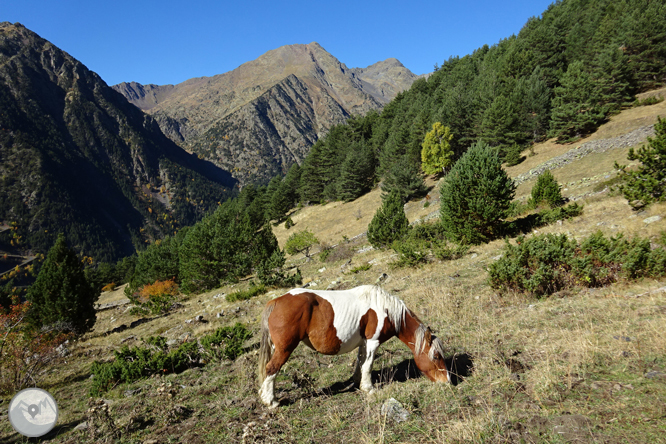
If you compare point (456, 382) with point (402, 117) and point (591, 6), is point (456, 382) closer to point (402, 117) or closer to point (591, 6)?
point (402, 117)

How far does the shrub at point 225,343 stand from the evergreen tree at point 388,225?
15871 millimetres

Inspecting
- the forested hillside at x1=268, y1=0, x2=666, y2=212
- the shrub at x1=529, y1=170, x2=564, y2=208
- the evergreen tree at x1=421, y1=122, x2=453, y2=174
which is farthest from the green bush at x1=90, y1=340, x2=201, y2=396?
the evergreen tree at x1=421, y1=122, x2=453, y2=174

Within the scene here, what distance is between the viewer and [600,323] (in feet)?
19.0

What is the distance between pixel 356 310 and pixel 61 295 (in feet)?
76.2

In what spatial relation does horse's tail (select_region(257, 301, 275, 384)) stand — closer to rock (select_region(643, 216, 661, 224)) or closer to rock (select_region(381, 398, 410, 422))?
rock (select_region(381, 398, 410, 422))

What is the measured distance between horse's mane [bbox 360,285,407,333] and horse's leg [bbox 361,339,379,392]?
1.66 ft

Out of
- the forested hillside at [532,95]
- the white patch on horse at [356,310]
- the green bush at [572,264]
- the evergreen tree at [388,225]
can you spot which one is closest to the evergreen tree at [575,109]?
the forested hillside at [532,95]

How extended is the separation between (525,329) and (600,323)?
50.1 inches

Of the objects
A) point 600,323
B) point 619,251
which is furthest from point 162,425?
point 619,251

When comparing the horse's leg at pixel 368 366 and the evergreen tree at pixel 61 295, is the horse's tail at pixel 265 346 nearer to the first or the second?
the horse's leg at pixel 368 366

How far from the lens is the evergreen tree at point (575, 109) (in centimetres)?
3744

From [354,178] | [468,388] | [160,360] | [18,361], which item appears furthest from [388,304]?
[354,178]

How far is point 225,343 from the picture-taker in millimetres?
8594

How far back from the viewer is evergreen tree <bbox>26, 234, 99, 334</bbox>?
754 inches
